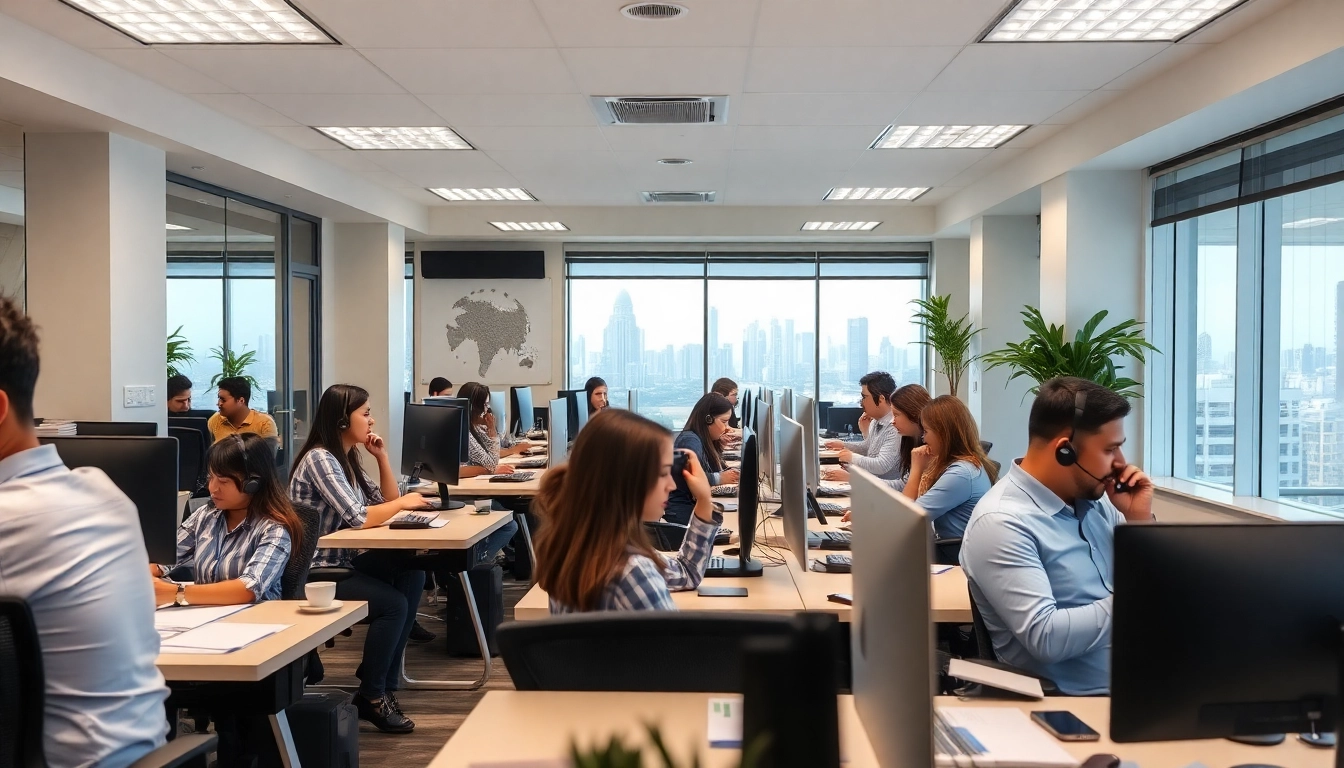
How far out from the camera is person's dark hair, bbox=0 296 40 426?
1681 mm

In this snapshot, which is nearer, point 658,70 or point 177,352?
point 658,70

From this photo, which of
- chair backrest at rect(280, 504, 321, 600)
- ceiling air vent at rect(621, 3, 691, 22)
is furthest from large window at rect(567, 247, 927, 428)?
chair backrest at rect(280, 504, 321, 600)

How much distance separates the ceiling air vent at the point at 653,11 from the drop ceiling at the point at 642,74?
0.07 meters

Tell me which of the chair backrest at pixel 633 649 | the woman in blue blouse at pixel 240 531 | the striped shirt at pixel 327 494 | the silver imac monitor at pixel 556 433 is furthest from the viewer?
A: the silver imac monitor at pixel 556 433

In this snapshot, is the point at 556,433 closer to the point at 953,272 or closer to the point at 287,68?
the point at 287,68

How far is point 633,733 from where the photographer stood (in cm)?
136

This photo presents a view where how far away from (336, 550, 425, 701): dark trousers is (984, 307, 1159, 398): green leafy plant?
4.22 meters

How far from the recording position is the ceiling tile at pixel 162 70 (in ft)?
16.3

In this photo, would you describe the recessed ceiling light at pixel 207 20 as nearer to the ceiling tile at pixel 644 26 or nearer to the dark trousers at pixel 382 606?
the ceiling tile at pixel 644 26

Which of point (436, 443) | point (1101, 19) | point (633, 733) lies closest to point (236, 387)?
point (436, 443)

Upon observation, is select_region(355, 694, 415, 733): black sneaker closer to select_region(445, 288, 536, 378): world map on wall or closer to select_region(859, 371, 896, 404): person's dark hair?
select_region(859, 371, 896, 404): person's dark hair

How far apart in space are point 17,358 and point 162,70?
4.28 m

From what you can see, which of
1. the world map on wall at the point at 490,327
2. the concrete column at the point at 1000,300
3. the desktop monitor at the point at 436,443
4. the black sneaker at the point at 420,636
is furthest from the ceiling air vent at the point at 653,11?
the world map on wall at the point at 490,327

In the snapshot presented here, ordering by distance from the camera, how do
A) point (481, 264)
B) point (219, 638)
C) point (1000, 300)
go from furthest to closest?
point (481, 264), point (1000, 300), point (219, 638)
